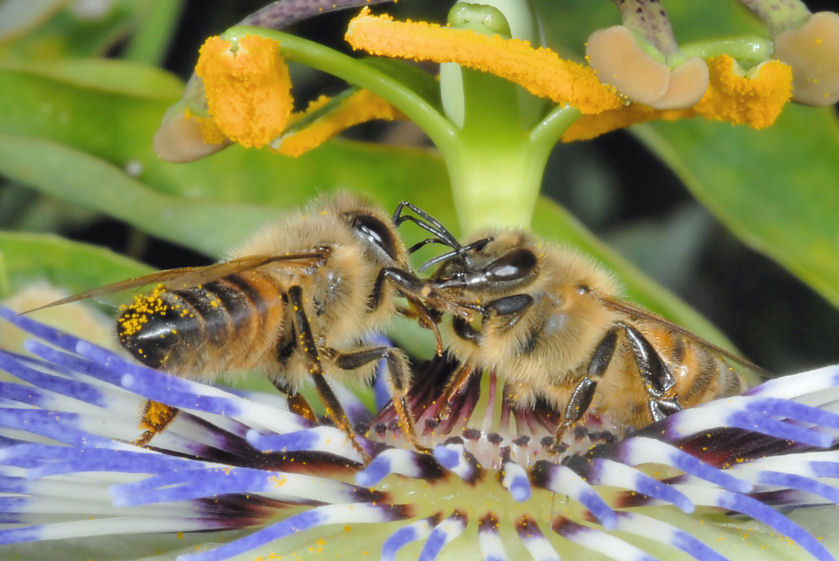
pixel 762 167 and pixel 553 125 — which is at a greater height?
pixel 553 125

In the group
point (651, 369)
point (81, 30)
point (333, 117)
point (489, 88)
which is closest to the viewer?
point (651, 369)

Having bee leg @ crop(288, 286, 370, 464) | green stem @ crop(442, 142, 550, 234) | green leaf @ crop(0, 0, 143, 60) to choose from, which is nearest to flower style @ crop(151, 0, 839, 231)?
green stem @ crop(442, 142, 550, 234)

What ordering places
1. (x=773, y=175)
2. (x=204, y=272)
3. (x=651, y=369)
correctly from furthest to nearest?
(x=773, y=175), (x=651, y=369), (x=204, y=272)

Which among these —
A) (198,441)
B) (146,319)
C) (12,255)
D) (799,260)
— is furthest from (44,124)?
(799,260)

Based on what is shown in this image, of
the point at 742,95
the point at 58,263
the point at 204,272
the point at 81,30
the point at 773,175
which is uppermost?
the point at 742,95

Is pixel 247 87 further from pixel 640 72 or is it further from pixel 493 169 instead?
pixel 640 72

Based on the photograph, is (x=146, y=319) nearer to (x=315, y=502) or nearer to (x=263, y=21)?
(x=315, y=502)

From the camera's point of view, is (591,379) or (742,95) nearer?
(591,379)

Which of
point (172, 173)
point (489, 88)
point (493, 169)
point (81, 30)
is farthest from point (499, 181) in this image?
point (81, 30)
